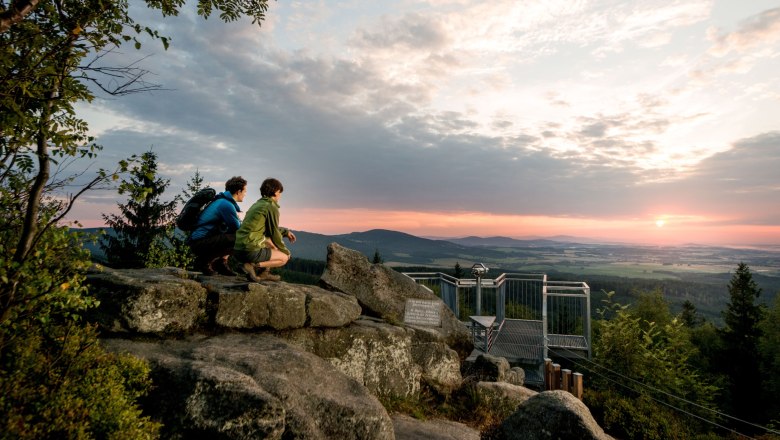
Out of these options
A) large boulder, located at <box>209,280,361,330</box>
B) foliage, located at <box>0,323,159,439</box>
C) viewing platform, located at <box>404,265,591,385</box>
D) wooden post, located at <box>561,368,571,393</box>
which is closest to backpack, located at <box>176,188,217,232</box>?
large boulder, located at <box>209,280,361,330</box>

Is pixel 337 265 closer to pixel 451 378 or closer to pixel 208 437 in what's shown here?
pixel 451 378

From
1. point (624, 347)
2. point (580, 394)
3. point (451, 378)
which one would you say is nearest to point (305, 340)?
point (451, 378)

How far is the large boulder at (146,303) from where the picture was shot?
594cm

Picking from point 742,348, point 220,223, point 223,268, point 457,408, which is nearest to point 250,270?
point 220,223

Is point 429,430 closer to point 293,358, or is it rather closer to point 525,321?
point 293,358

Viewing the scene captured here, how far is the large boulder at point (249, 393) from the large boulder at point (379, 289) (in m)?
3.58

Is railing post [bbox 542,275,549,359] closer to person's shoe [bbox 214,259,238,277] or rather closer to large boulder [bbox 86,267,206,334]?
person's shoe [bbox 214,259,238,277]

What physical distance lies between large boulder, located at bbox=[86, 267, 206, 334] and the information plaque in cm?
516

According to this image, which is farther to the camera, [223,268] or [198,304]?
[223,268]

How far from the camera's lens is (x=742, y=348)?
38344 millimetres

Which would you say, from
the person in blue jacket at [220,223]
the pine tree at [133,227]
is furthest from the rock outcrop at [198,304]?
the pine tree at [133,227]

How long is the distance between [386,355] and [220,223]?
14.4 feet

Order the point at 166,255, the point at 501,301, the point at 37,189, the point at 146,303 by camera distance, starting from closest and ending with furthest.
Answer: the point at 37,189
the point at 146,303
the point at 166,255
the point at 501,301

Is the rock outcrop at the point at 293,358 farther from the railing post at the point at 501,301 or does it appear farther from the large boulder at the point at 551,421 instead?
the railing post at the point at 501,301
